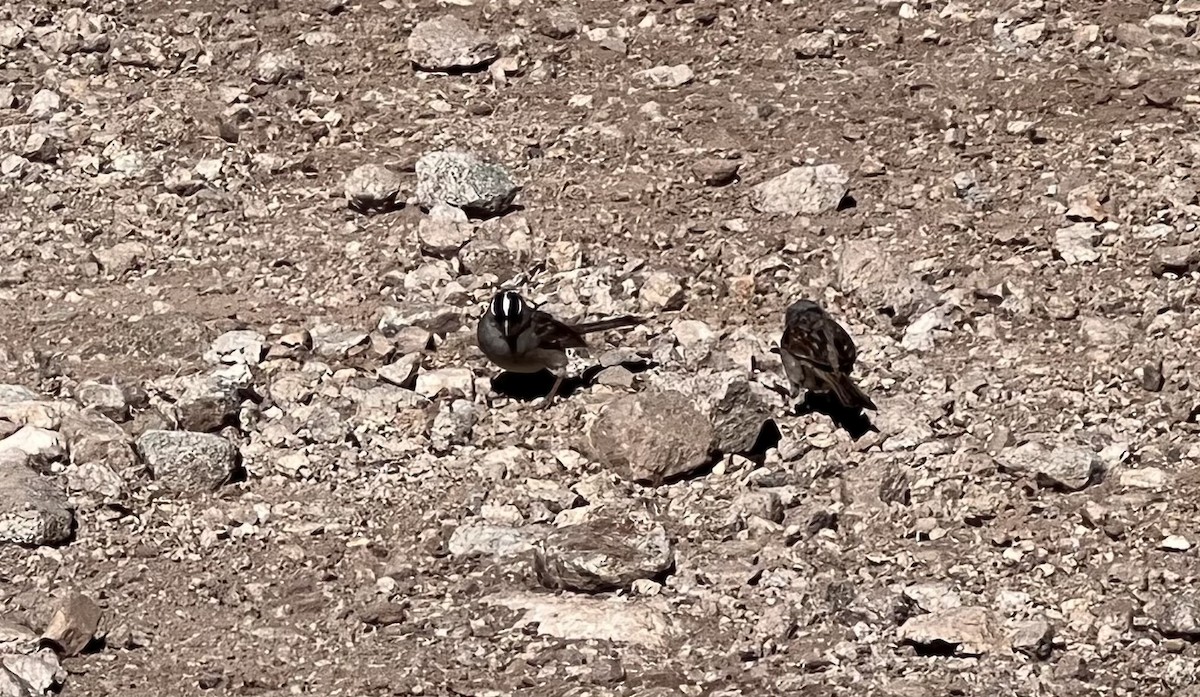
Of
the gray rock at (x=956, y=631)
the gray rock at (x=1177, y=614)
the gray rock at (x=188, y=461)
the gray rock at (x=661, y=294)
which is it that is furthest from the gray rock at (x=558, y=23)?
the gray rock at (x=1177, y=614)

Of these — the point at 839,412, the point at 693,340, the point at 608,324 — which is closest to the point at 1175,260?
the point at 839,412

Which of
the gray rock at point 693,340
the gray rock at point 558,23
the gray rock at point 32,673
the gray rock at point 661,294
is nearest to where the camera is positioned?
the gray rock at point 32,673

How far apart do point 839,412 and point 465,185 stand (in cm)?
240

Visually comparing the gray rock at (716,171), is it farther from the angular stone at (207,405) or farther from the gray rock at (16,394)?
the gray rock at (16,394)

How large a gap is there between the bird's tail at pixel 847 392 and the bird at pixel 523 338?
1202mm

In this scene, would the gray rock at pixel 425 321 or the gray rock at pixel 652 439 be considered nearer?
the gray rock at pixel 652 439

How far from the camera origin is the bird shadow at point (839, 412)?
7.65 metres

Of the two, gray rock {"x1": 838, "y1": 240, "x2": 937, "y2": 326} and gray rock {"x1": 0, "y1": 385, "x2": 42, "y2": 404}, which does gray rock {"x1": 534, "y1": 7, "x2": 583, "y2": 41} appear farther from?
gray rock {"x1": 0, "y1": 385, "x2": 42, "y2": 404}

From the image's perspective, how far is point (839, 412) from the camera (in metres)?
7.77

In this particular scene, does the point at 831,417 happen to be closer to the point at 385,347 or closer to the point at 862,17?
the point at 385,347

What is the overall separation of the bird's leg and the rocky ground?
0.22 feet

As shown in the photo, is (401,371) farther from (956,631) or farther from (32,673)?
(956,631)

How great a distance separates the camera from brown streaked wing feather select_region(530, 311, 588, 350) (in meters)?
7.98

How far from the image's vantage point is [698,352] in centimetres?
823
